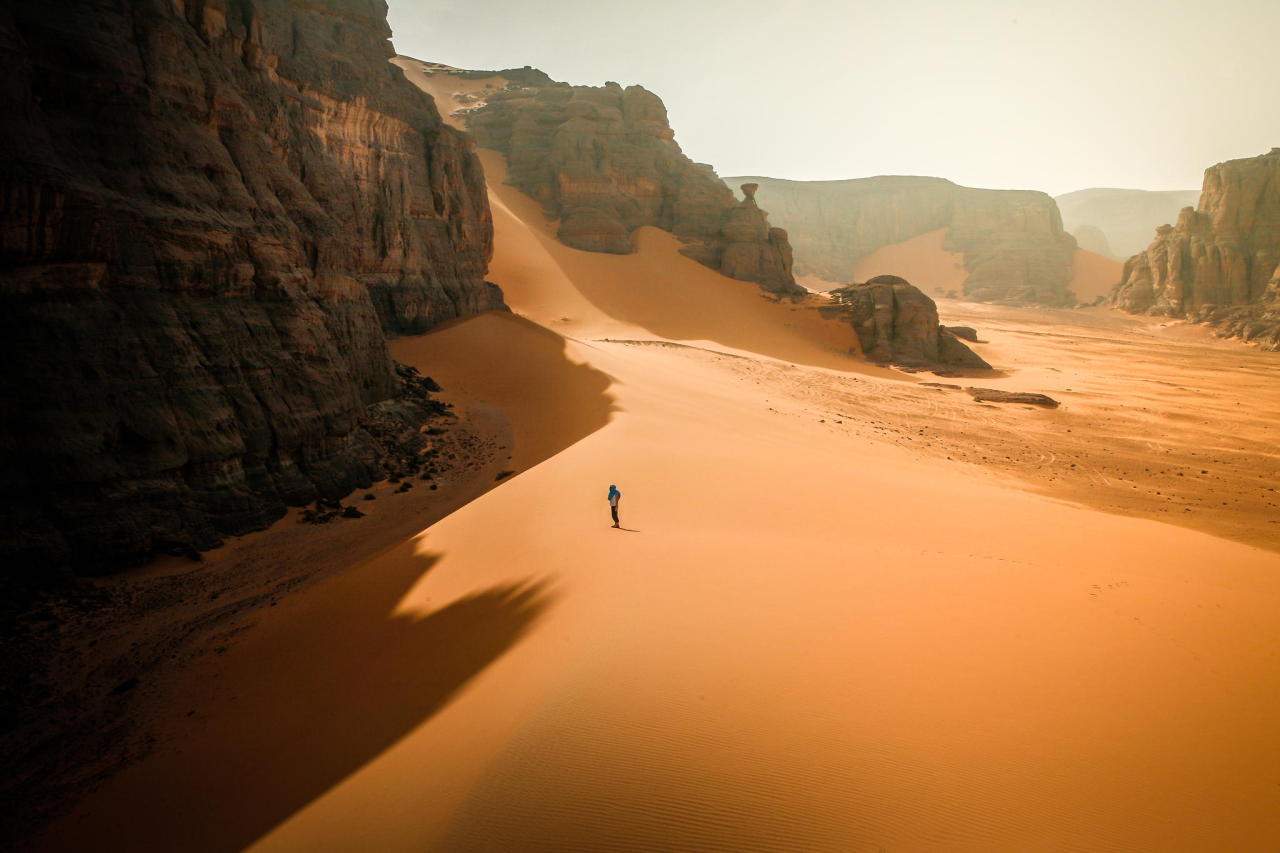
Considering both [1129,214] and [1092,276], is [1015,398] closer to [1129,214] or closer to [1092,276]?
[1092,276]

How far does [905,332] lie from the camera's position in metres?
30.9

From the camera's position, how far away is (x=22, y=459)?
22.4 ft

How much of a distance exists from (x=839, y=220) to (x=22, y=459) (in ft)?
320

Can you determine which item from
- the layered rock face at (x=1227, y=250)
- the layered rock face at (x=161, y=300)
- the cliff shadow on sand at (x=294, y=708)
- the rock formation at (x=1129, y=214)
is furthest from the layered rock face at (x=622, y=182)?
the rock formation at (x=1129, y=214)

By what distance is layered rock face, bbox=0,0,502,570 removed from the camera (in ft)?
23.4

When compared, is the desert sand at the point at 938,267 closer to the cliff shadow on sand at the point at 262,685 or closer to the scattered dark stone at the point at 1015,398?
the scattered dark stone at the point at 1015,398

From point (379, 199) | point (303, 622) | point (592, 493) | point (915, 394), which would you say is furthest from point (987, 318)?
point (303, 622)

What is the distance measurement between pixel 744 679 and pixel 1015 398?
69.3 ft

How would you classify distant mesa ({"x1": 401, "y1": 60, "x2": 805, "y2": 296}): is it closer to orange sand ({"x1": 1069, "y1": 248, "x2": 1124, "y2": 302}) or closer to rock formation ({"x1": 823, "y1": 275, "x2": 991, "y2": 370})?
rock formation ({"x1": 823, "y1": 275, "x2": 991, "y2": 370})

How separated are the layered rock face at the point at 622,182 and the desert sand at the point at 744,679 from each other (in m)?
32.1

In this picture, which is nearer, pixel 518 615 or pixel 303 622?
pixel 518 615

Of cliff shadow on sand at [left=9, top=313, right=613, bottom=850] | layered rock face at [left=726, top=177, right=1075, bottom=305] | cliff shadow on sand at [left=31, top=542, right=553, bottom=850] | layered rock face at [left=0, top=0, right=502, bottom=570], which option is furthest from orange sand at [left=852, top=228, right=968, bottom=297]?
cliff shadow on sand at [left=31, top=542, right=553, bottom=850]

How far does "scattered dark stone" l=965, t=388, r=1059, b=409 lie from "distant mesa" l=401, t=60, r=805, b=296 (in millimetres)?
17911

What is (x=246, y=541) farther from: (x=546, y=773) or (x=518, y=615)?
(x=546, y=773)
